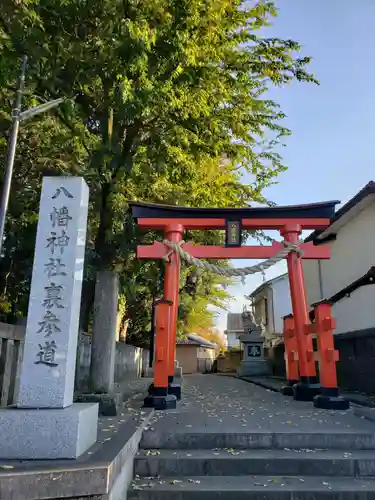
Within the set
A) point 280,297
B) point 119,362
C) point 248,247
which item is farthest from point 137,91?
point 280,297

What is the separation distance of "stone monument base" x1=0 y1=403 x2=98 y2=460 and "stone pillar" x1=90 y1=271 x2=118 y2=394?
10.8 feet

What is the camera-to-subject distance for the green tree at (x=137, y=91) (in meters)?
7.16

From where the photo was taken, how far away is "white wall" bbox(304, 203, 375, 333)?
10391 mm

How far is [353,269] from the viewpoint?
11258mm

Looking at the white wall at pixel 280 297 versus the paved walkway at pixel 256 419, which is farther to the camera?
the white wall at pixel 280 297

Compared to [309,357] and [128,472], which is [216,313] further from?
[128,472]

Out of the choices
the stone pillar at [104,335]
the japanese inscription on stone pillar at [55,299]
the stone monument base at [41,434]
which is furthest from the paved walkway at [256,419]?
the japanese inscription on stone pillar at [55,299]

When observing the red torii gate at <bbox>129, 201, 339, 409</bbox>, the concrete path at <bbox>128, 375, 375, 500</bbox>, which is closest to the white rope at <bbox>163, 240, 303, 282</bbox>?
the red torii gate at <bbox>129, 201, 339, 409</bbox>

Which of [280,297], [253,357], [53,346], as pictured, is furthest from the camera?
[280,297]

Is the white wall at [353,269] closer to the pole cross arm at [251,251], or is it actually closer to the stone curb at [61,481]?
the pole cross arm at [251,251]

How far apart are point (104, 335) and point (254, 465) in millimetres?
3735

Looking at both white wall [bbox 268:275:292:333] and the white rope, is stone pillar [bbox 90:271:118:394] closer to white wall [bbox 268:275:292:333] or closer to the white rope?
the white rope

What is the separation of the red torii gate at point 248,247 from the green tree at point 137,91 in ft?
3.47

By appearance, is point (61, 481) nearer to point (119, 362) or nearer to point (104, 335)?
point (104, 335)
